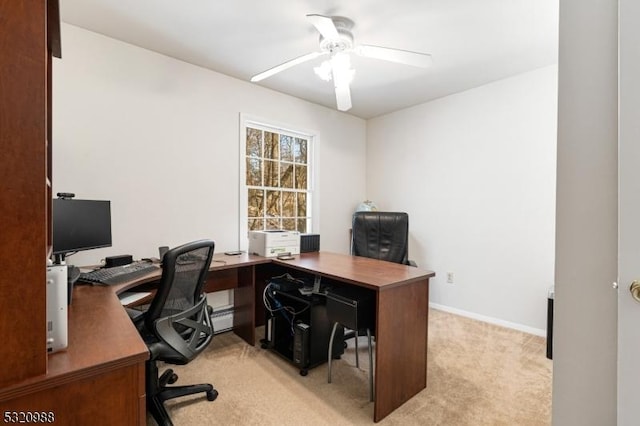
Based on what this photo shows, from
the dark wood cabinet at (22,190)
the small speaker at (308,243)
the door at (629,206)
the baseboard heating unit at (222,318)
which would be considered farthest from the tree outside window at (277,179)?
the door at (629,206)

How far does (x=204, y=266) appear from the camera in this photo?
183 cm

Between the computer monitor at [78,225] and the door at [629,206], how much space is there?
104 inches

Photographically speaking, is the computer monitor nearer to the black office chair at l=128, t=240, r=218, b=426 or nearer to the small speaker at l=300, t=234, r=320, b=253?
the black office chair at l=128, t=240, r=218, b=426

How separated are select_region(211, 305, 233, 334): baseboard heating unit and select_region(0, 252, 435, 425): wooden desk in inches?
4.5

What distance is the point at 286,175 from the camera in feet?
12.7

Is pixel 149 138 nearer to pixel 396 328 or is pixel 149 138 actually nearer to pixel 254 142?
pixel 254 142

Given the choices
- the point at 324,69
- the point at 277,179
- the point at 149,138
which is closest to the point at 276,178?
the point at 277,179

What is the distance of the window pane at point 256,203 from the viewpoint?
3537 millimetres

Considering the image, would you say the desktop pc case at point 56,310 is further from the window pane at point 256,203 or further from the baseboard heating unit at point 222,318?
the window pane at point 256,203

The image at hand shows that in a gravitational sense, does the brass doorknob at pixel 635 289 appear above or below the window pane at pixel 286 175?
below

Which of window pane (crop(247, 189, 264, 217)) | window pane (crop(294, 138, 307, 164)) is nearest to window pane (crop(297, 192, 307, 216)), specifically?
window pane (crop(294, 138, 307, 164))

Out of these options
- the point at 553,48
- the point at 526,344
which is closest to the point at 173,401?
the point at 526,344

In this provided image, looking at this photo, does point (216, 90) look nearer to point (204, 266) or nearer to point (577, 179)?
point (204, 266)

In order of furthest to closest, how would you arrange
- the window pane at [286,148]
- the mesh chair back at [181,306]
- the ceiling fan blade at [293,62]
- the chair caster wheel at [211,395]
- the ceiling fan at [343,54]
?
the window pane at [286,148] → the ceiling fan blade at [293,62] → the ceiling fan at [343,54] → the chair caster wheel at [211,395] → the mesh chair back at [181,306]
